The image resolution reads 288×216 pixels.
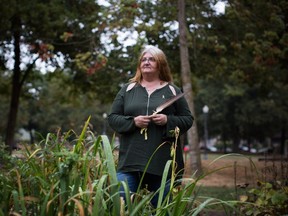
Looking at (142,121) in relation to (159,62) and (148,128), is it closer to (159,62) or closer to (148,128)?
(148,128)

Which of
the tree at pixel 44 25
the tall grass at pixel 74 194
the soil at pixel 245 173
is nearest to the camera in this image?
the tall grass at pixel 74 194

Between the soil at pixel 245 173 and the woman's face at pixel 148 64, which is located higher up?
the woman's face at pixel 148 64

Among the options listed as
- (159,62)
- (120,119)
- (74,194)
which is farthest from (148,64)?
(74,194)

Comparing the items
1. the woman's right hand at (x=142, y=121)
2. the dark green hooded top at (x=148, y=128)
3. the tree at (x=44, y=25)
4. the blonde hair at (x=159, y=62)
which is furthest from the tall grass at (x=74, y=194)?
the tree at (x=44, y=25)

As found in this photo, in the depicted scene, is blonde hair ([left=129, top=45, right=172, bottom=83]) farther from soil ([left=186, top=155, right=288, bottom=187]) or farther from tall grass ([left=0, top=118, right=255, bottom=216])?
soil ([left=186, top=155, right=288, bottom=187])

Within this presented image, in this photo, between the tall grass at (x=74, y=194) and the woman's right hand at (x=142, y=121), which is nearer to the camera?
the tall grass at (x=74, y=194)

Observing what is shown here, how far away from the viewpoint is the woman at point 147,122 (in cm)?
320

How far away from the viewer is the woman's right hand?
311 cm

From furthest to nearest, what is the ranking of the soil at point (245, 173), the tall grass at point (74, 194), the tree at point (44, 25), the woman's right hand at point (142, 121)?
1. the tree at point (44, 25)
2. the soil at point (245, 173)
3. the woman's right hand at point (142, 121)
4. the tall grass at point (74, 194)

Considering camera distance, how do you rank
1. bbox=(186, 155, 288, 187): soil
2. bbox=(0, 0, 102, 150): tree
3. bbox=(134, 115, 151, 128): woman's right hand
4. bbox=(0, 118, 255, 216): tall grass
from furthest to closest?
1. bbox=(0, 0, 102, 150): tree
2. bbox=(186, 155, 288, 187): soil
3. bbox=(134, 115, 151, 128): woman's right hand
4. bbox=(0, 118, 255, 216): tall grass

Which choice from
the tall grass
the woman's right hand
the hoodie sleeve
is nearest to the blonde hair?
the hoodie sleeve

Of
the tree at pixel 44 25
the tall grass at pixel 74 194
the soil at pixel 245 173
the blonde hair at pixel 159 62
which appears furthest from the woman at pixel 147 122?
the tree at pixel 44 25

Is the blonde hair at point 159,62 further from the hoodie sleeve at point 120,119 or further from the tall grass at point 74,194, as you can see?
the tall grass at point 74,194

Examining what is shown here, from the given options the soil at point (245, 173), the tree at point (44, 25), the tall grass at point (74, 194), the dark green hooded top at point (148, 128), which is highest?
the tree at point (44, 25)
